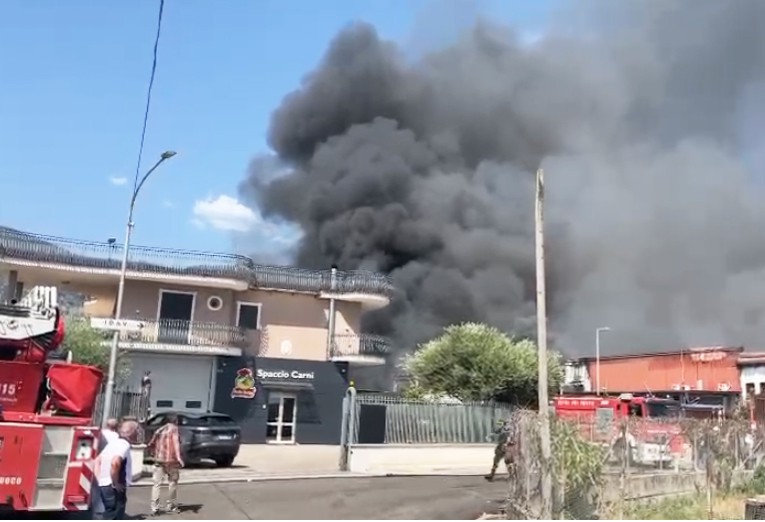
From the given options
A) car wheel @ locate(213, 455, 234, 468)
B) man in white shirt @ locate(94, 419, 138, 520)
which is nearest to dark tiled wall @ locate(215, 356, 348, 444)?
car wheel @ locate(213, 455, 234, 468)

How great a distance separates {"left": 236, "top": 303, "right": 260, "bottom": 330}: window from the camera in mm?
29969

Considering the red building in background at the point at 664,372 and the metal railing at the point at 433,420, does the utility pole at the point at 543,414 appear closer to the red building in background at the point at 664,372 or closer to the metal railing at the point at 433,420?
the metal railing at the point at 433,420

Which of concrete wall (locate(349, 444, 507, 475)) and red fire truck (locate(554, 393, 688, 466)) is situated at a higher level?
red fire truck (locate(554, 393, 688, 466))

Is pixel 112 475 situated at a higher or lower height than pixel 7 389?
lower

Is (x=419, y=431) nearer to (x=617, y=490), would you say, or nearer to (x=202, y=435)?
(x=202, y=435)

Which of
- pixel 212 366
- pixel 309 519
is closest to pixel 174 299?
pixel 212 366

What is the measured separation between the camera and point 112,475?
25.7 feet

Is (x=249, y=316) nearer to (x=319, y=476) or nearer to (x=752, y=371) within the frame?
Result: (x=319, y=476)

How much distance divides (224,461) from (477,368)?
33.6ft

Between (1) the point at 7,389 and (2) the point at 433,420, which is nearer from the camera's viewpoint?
(1) the point at 7,389

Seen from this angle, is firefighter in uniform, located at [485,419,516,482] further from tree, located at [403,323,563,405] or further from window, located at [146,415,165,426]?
window, located at [146,415,165,426]

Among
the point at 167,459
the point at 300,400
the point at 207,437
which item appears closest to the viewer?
the point at 167,459

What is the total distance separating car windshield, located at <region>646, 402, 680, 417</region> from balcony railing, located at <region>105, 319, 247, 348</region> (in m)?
15.0

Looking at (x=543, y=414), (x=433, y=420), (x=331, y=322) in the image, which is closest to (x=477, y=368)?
(x=433, y=420)
